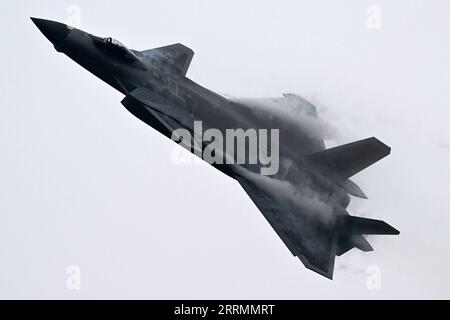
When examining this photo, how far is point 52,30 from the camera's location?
46.1 m

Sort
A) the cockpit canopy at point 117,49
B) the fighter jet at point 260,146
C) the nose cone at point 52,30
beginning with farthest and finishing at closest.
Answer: the cockpit canopy at point 117,49 < the nose cone at point 52,30 < the fighter jet at point 260,146

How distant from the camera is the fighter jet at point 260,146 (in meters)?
45.7

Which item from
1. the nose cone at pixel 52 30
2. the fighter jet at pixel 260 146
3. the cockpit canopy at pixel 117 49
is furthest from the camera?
the cockpit canopy at pixel 117 49

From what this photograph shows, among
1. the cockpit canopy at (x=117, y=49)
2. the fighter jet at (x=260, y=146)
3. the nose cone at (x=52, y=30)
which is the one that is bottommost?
the fighter jet at (x=260, y=146)

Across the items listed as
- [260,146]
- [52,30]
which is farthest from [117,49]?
[260,146]

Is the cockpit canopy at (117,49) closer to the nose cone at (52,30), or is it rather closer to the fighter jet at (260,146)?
the fighter jet at (260,146)

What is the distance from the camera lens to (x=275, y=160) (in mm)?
47438

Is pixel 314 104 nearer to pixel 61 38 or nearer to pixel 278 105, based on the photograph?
pixel 278 105

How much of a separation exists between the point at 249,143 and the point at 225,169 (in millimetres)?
2404

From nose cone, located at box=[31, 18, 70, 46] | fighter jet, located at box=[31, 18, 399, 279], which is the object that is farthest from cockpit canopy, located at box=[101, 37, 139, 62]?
nose cone, located at box=[31, 18, 70, 46]

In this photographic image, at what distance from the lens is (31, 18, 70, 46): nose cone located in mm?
46125

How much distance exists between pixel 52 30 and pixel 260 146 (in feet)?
37.5

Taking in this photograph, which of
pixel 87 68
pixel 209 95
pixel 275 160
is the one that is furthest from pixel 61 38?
pixel 275 160

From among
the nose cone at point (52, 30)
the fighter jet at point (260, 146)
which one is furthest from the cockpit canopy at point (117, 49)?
the nose cone at point (52, 30)
